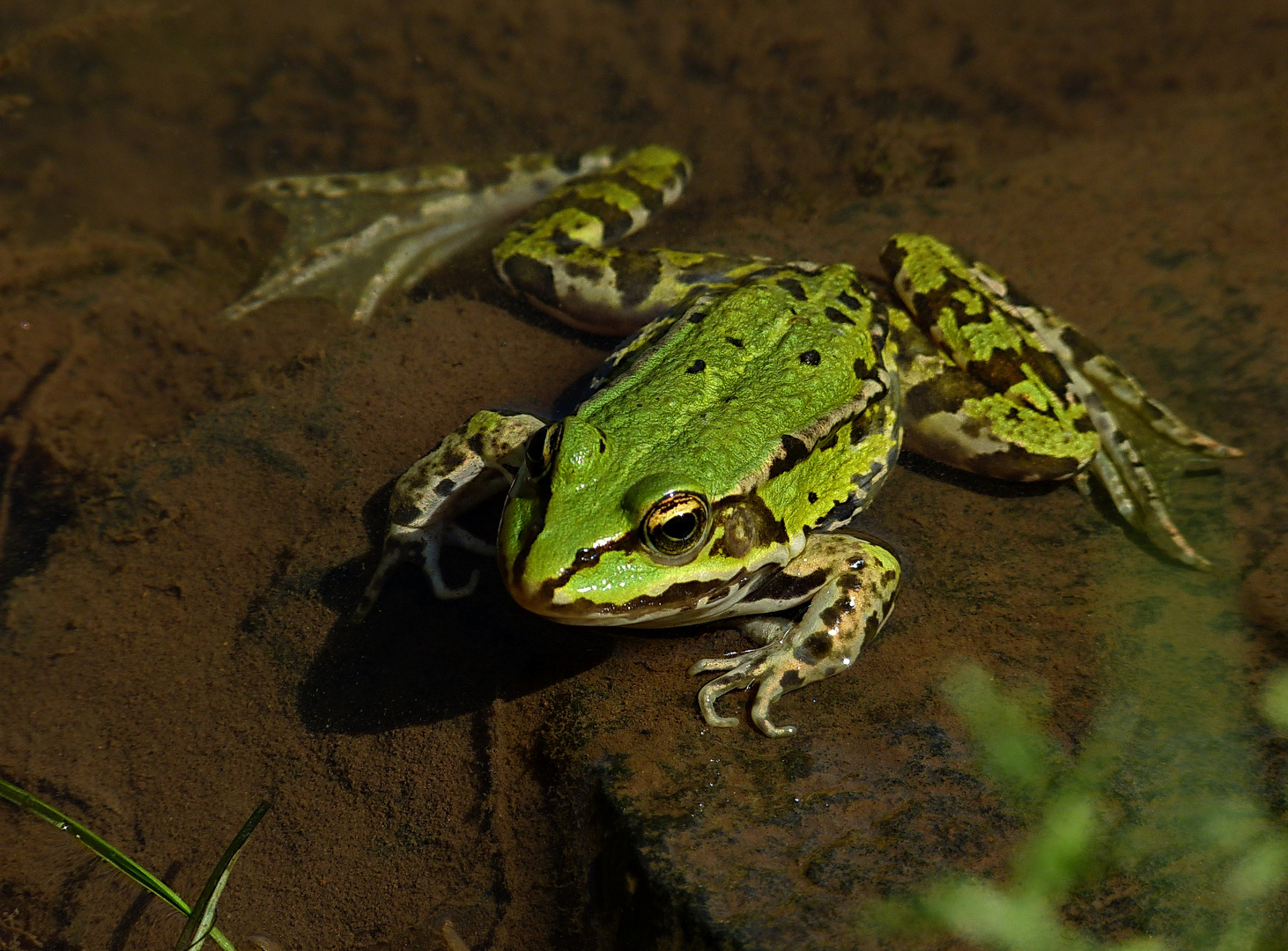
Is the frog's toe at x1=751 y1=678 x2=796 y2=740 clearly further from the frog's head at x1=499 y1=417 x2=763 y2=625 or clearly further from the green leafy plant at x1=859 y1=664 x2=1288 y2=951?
the green leafy plant at x1=859 y1=664 x2=1288 y2=951

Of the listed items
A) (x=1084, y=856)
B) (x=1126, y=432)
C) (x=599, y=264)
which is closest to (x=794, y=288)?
(x=599, y=264)

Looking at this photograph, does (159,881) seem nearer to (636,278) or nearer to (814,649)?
(814,649)

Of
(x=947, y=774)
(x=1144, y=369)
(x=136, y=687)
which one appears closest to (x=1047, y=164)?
(x=1144, y=369)

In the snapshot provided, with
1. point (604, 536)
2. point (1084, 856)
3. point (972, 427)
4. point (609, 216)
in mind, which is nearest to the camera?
point (1084, 856)

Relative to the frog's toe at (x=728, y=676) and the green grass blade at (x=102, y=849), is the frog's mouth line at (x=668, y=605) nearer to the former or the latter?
the frog's toe at (x=728, y=676)

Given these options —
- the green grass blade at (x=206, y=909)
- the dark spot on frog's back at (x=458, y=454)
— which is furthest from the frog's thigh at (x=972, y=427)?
the green grass blade at (x=206, y=909)

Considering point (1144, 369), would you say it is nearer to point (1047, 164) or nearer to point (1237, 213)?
point (1237, 213)
